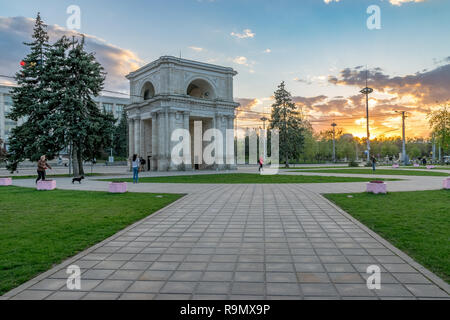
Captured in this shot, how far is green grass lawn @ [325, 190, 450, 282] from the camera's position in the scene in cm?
486

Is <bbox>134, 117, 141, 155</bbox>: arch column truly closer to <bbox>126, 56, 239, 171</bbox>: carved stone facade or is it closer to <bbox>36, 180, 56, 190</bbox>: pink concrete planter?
<bbox>126, 56, 239, 171</bbox>: carved stone facade

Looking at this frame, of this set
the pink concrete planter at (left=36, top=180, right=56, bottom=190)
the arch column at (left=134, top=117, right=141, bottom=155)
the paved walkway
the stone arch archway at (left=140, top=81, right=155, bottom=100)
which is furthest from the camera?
the stone arch archway at (left=140, top=81, right=155, bottom=100)

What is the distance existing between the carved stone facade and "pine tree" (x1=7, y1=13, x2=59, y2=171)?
12.4 meters

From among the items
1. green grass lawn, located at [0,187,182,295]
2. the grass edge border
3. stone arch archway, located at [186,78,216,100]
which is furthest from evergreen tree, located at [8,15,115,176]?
the grass edge border

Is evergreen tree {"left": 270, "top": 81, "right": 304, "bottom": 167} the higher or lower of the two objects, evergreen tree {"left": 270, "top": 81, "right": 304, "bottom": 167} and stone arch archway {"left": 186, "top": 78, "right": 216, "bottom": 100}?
the lower

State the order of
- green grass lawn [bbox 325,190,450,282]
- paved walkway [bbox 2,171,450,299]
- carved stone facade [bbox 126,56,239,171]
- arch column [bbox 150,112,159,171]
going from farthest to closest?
1. arch column [bbox 150,112,159,171]
2. carved stone facade [bbox 126,56,239,171]
3. green grass lawn [bbox 325,190,450,282]
4. paved walkway [bbox 2,171,450,299]

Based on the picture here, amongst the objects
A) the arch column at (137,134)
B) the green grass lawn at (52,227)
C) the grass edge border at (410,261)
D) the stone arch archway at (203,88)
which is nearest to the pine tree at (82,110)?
the arch column at (137,134)

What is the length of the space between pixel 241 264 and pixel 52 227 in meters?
5.12

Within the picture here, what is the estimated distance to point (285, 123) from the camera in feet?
160

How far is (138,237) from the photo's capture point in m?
6.43

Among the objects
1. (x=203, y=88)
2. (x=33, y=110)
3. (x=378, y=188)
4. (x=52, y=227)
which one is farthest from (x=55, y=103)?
(x=378, y=188)
